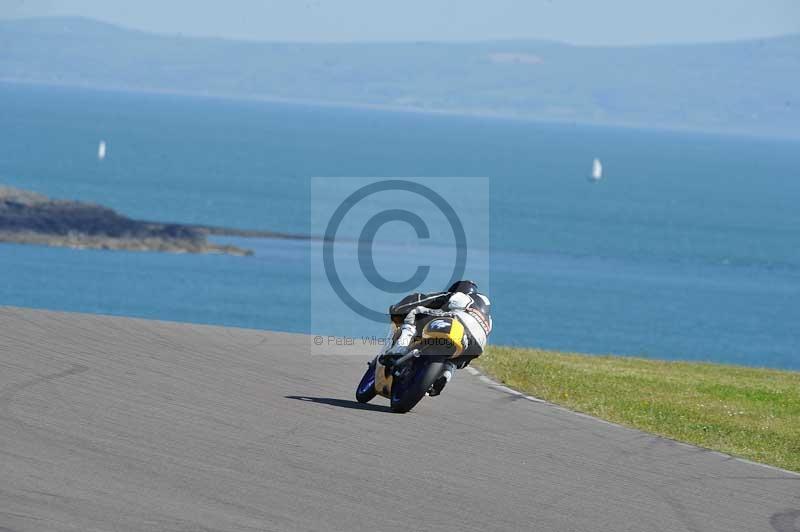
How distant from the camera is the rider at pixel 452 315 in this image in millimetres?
12781

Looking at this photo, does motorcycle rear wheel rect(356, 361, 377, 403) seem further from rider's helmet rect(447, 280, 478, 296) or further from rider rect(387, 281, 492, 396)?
rider's helmet rect(447, 280, 478, 296)

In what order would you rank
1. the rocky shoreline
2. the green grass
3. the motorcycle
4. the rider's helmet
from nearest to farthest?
the motorcycle < the rider's helmet < the green grass < the rocky shoreline

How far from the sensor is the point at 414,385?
12805 mm

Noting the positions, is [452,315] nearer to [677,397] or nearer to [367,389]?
[367,389]

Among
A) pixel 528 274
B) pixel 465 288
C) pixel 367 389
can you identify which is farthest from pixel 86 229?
pixel 465 288

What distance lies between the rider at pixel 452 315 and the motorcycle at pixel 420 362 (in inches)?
3.0

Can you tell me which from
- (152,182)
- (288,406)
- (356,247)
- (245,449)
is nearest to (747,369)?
(288,406)

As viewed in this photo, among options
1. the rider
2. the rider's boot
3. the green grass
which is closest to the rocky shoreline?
the green grass

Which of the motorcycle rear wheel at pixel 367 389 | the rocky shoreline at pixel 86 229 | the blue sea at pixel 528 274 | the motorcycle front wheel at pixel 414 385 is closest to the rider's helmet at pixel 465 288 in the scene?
the motorcycle front wheel at pixel 414 385

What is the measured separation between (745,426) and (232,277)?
88.9m

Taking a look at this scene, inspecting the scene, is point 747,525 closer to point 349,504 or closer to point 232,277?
point 349,504

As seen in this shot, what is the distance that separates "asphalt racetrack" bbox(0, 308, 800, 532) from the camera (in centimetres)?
859

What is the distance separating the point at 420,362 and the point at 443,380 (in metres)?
0.32

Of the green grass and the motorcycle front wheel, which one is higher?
the motorcycle front wheel
